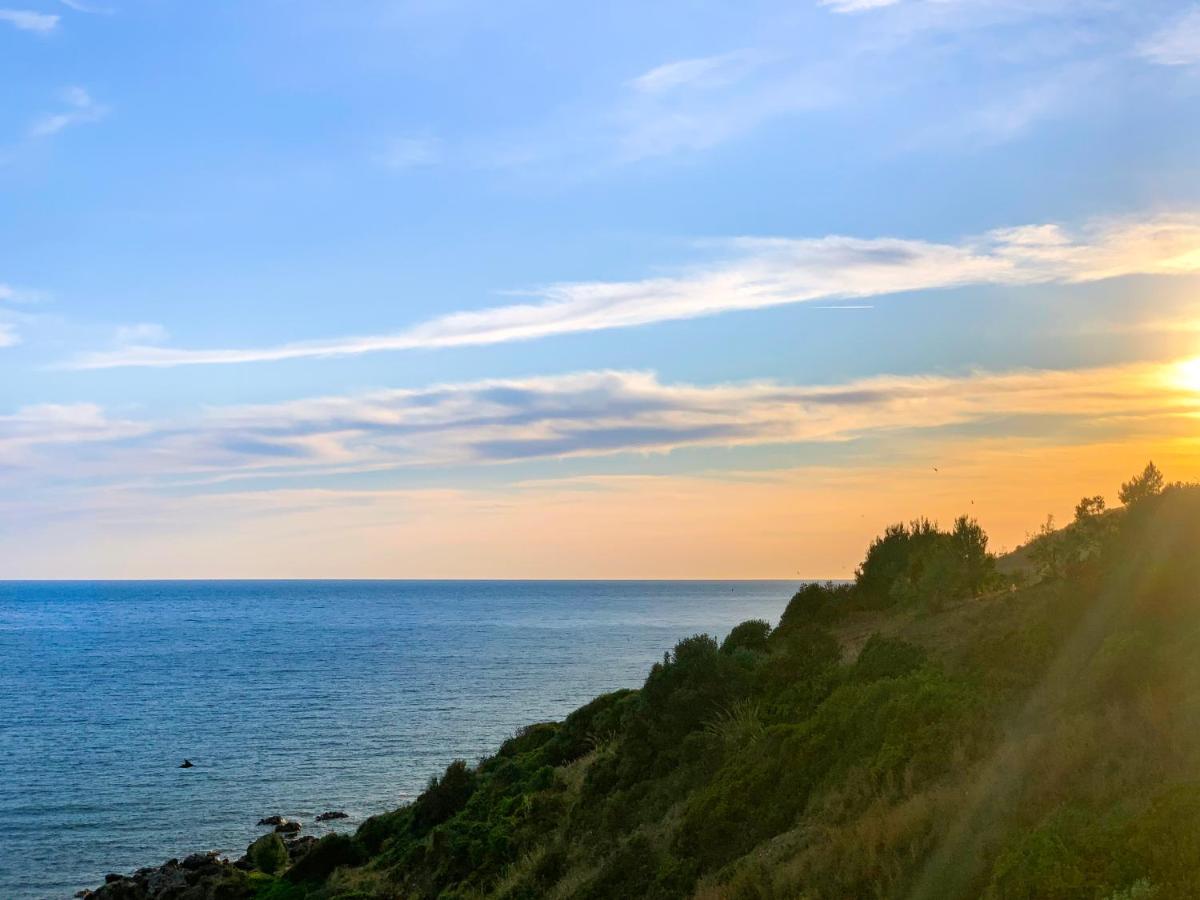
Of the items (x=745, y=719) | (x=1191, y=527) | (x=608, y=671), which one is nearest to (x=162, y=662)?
(x=608, y=671)

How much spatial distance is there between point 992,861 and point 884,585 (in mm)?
21730

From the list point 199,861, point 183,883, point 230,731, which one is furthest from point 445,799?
point 230,731

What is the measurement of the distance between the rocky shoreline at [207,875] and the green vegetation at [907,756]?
107 inches

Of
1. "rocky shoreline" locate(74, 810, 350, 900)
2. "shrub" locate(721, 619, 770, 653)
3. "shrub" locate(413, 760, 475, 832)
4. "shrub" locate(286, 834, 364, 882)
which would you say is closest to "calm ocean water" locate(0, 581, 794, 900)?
"rocky shoreline" locate(74, 810, 350, 900)

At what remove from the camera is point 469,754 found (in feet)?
206

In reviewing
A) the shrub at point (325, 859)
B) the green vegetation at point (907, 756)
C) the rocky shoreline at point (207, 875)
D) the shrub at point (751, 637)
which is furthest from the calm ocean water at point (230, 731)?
the shrub at point (751, 637)

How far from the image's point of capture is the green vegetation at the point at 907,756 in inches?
472

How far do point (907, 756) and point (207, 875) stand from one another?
3192 centimetres

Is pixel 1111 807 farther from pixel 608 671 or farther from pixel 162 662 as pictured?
pixel 162 662

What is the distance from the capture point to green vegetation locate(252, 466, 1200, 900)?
39.3ft

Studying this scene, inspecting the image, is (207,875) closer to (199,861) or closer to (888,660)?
(199,861)

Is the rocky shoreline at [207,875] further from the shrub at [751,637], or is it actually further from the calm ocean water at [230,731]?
the shrub at [751,637]

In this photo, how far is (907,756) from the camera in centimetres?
1648

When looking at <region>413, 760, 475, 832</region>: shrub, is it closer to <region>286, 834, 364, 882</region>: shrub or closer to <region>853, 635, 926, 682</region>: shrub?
<region>286, 834, 364, 882</region>: shrub
